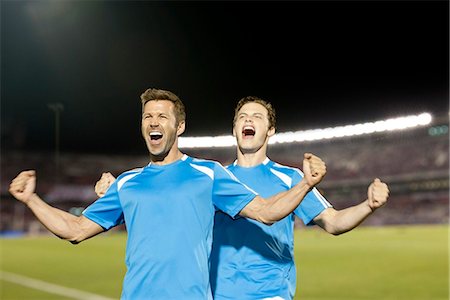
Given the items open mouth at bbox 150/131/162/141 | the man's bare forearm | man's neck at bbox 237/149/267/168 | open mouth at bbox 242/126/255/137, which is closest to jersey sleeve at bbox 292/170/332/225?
man's neck at bbox 237/149/267/168

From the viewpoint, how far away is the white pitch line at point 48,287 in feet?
36.2

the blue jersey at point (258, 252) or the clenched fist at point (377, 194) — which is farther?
the blue jersey at point (258, 252)

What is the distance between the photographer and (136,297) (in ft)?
10.3

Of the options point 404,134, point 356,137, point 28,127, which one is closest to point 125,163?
point 28,127

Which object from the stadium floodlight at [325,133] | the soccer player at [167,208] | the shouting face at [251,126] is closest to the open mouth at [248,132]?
the shouting face at [251,126]

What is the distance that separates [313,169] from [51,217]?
1.73 metres

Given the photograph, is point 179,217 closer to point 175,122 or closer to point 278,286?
point 175,122

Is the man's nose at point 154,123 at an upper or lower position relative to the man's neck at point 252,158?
upper

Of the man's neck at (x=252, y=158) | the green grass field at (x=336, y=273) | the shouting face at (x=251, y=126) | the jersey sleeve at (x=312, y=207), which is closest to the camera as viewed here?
the jersey sleeve at (x=312, y=207)

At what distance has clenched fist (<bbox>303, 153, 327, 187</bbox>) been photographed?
3029 millimetres

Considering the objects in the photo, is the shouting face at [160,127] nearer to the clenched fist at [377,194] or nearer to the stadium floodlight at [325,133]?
the clenched fist at [377,194]

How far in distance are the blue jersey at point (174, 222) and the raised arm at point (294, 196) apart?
0.15m

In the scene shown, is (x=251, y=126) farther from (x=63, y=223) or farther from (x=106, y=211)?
(x=63, y=223)

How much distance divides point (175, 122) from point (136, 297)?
1.09 meters
